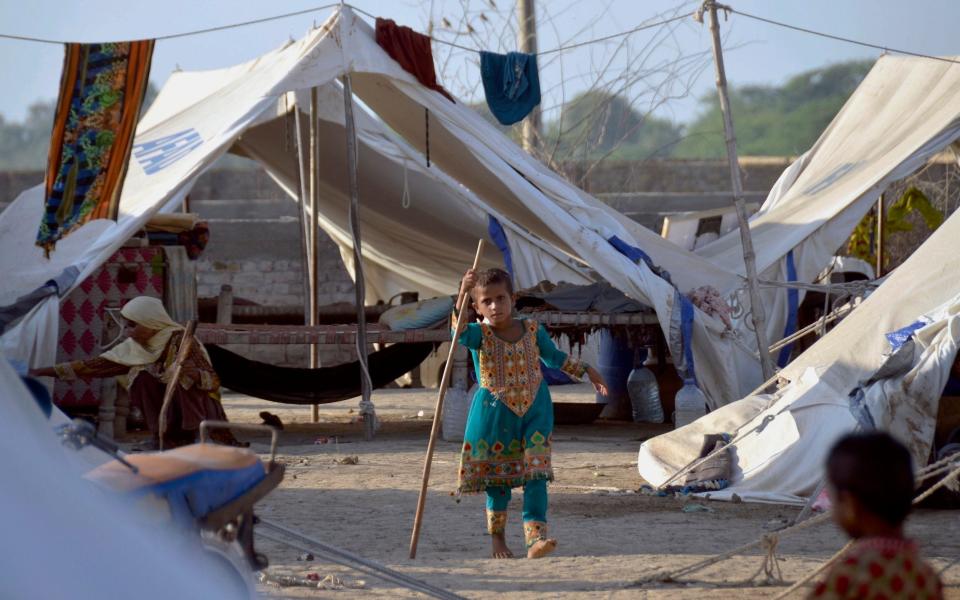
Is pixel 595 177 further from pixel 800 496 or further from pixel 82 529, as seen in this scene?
pixel 82 529

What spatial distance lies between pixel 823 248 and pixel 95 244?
230 inches

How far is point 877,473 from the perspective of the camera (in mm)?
2277

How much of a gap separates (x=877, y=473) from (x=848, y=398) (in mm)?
4321

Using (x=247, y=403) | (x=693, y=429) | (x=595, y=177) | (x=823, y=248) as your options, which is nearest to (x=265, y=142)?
(x=247, y=403)

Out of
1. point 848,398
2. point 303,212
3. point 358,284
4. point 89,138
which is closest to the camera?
point 848,398

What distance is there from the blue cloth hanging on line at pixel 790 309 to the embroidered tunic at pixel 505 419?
6.15 meters

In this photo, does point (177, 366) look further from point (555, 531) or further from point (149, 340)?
point (555, 531)

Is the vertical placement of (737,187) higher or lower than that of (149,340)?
higher

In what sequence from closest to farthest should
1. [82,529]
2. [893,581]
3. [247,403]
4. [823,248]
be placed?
[893,581] < [82,529] < [823,248] < [247,403]

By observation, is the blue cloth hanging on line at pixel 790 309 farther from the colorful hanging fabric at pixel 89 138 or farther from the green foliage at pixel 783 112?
the green foliage at pixel 783 112

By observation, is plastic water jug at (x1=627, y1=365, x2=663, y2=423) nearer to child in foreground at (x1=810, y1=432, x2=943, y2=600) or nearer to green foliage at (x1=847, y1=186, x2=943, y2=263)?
green foliage at (x1=847, y1=186, x2=943, y2=263)

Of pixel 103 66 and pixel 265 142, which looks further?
pixel 265 142

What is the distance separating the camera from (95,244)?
8789 millimetres

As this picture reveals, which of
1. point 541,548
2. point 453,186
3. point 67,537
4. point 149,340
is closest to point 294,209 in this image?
point 453,186
